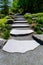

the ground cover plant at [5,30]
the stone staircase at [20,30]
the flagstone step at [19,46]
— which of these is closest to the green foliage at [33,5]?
the stone staircase at [20,30]

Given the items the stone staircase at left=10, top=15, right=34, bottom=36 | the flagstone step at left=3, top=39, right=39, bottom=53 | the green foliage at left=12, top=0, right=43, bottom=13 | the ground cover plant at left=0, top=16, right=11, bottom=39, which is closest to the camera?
the flagstone step at left=3, top=39, right=39, bottom=53

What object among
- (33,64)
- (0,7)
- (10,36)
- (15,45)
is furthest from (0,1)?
(33,64)

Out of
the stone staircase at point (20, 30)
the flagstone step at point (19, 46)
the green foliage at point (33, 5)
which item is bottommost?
the green foliage at point (33, 5)

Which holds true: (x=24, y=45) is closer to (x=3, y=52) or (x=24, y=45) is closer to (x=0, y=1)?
(x=3, y=52)

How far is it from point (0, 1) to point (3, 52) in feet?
76.7

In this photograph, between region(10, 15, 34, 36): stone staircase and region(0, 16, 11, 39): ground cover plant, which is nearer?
region(0, 16, 11, 39): ground cover plant

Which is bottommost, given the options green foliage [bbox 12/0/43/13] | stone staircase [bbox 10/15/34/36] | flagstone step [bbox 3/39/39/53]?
green foliage [bbox 12/0/43/13]

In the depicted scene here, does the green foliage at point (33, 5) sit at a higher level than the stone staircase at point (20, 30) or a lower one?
lower

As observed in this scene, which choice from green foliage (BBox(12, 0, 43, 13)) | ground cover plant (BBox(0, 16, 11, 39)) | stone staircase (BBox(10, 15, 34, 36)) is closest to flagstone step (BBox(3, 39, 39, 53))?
ground cover plant (BBox(0, 16, 11, 39))

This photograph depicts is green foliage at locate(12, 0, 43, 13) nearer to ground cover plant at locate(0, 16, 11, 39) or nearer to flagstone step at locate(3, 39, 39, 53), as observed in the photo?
ground cover plant at locate(0, 16, 11, 39)

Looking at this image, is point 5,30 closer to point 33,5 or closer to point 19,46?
point 19,46

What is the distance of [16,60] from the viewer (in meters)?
4.96

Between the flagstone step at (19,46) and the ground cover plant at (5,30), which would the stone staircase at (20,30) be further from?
the flagstone step at (19,46)

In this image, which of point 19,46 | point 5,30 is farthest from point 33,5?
point 19,46
